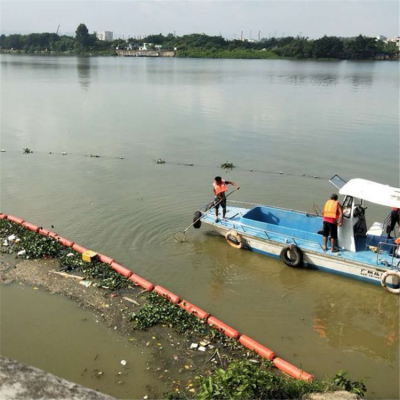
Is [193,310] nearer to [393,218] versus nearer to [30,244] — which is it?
[30,244]

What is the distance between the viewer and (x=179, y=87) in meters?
52.3

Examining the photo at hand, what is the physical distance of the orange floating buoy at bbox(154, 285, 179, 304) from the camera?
9.85 meters

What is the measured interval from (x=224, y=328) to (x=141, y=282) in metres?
2.58

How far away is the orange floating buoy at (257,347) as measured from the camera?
8.16 meters

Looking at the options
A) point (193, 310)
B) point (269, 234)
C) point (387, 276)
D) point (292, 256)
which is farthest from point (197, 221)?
point (387, 276)

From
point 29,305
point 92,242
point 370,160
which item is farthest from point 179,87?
point 29,305

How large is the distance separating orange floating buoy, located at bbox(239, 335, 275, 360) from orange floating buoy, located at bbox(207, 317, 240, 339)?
0.17m

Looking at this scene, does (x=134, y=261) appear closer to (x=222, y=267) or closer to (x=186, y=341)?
(x=222, y=267)

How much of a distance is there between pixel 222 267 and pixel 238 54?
5056 inches

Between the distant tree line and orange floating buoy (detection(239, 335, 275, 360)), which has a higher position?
the distant tree line

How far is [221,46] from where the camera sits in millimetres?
142500

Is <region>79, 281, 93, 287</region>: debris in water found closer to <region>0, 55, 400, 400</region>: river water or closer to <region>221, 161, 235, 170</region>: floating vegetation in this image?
<region>0, 55, 400, 400</region>: river water

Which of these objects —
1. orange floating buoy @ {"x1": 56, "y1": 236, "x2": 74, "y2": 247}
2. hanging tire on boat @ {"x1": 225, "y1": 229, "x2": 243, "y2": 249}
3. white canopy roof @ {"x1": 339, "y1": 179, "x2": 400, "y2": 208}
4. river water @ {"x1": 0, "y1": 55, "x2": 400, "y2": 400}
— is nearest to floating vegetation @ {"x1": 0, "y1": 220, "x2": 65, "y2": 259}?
orange floating buoy @ {"x1": 56, "y1": 236, "x2": 74, "y2": 247}

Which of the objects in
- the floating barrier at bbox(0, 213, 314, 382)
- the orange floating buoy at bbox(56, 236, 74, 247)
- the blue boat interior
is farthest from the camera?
the orange floating buoy at bbox(56, 236, 74, 247)
